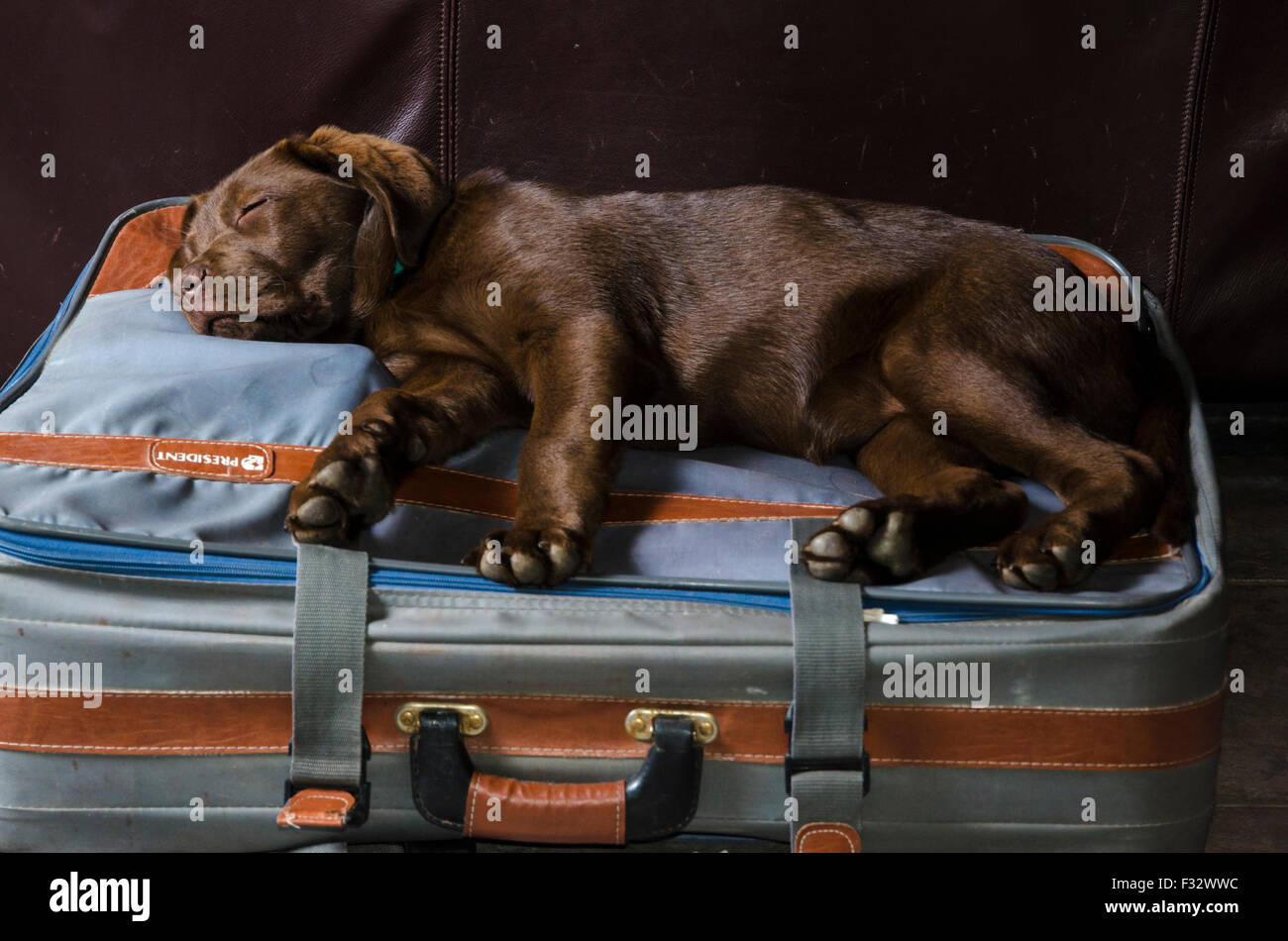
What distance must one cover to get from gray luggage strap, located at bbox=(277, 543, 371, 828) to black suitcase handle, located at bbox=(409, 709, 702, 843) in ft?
0.30

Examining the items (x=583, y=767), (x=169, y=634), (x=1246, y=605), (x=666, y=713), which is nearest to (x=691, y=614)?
(x=666, y=713)

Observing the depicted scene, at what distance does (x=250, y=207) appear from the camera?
213 centimetres

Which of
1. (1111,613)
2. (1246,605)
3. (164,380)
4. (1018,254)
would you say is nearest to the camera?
(1111,613)

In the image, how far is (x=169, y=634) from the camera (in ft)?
5.13

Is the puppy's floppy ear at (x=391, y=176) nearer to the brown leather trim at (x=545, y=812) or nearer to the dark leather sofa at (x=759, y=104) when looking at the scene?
the dark leather sofa at (x=759, y=104)

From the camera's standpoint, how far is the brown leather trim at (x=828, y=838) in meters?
1.56

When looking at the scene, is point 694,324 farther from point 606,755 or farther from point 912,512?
point 606,755

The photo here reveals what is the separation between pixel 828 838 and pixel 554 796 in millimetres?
372

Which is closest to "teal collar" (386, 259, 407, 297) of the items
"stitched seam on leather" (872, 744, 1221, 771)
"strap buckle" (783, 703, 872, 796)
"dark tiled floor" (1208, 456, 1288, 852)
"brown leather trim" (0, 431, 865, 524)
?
"brown leather trim" (0, 431, 865, 524)

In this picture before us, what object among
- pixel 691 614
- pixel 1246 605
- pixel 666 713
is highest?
pixel 691 614

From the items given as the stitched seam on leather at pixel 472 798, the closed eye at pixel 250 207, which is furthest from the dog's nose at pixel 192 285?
the stitched seam on leather at pixel 472 798

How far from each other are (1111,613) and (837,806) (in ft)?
1.45

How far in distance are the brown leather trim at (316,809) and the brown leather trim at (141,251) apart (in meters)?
1.19

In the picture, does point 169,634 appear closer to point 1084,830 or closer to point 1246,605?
point 1084,830
